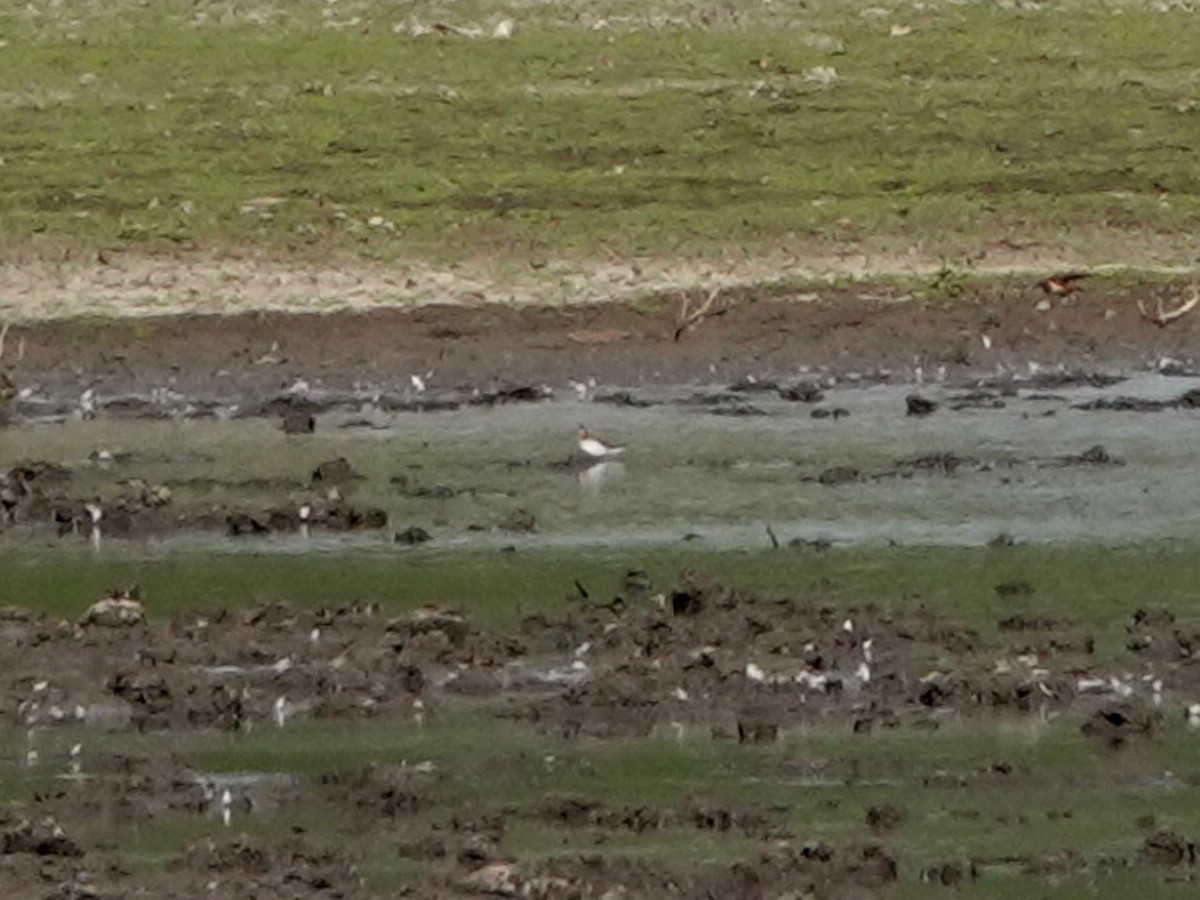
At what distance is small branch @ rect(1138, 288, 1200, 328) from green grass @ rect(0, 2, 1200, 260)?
84 centimetres

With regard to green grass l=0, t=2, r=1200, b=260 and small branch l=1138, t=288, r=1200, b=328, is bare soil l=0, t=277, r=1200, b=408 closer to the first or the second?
small branch l=1138, t=288, r=1200, b=328

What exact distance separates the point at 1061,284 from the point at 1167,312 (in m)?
0.60

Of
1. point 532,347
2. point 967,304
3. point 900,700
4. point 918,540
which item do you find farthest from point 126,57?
point 900,700

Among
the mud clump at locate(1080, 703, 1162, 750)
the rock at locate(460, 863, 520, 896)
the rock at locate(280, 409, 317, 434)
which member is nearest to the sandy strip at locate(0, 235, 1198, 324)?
the rock at locate(280, 409, 317, 434)

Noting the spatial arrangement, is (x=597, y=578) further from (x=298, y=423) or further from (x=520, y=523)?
(x=298, y=423)

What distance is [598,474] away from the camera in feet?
55.8

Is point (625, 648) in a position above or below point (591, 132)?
below

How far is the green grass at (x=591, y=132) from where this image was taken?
19734 millimetres

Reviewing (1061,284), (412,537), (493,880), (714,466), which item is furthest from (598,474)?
(493,880)

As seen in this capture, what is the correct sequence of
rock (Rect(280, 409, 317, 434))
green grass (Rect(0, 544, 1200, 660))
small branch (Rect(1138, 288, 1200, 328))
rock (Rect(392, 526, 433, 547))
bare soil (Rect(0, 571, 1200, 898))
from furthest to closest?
small branch (Rect(1138, 288, 1200, 328)) → rock (Rect(280, 409, 317, 434)) → rock (Rect(392, 526, 433, 547)) → green grass (Rect(0, 544, 1200, 660)) → bare soil (Rect(0, 571, 1200, 898))

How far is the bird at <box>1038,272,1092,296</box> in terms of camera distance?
19203mm

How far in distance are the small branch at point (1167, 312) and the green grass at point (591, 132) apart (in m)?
0.84

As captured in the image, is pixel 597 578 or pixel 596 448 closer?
pixel 597 578

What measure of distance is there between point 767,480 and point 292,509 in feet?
7.86
